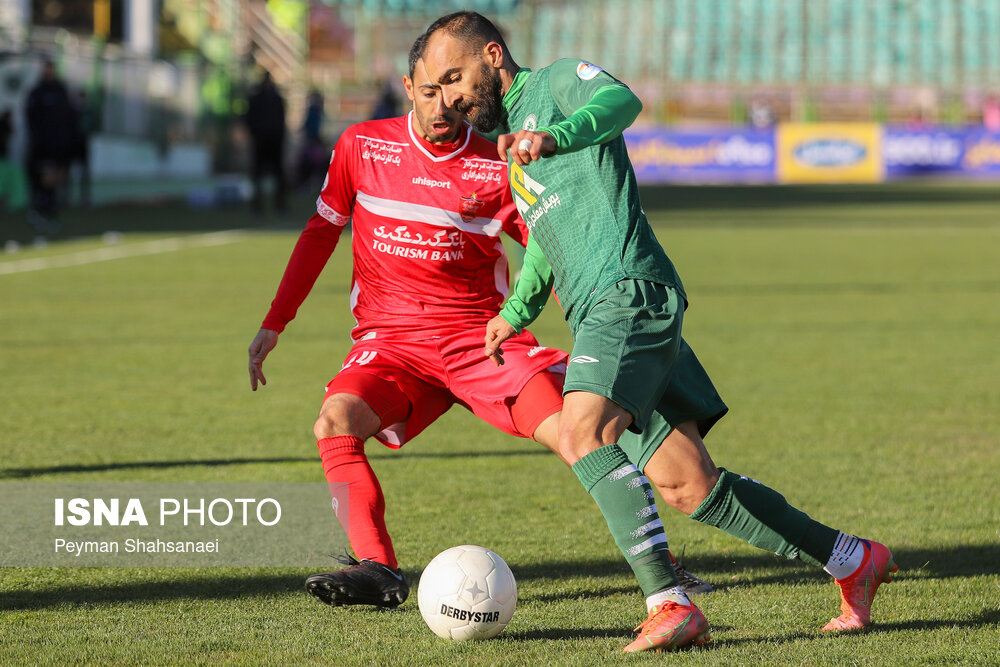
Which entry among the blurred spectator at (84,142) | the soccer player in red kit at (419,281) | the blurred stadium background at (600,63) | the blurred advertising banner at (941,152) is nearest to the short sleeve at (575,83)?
the soccer player in red kit at (419,281)

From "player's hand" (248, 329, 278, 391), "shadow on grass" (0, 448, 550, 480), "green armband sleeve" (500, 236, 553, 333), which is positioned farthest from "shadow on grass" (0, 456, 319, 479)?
"green armband sleeve" (500, 236, 553, 333)

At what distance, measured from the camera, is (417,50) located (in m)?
3.87

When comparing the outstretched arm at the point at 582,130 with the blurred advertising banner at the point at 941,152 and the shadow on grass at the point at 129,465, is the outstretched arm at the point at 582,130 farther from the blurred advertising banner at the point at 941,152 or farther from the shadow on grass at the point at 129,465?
the blurred advertising banner at the point at 941,152

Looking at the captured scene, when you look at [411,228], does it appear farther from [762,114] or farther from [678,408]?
[762,114]

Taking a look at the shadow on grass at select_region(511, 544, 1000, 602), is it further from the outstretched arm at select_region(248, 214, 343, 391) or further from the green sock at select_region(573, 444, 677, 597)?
the outstretched arm at select_region(248, 214, 343, 391)

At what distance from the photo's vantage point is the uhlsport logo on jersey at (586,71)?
3.54m

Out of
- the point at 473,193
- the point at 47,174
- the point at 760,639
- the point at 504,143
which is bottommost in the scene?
the point at 47,174

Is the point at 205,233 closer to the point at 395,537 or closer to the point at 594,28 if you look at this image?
the point at 395,537

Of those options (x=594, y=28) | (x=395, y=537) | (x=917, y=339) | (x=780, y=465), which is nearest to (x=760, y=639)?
(x=395, y=537)

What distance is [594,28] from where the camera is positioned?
42656 mm

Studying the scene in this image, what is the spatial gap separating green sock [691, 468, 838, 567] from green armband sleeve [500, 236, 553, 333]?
70 centimetres

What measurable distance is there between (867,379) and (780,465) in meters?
2.66

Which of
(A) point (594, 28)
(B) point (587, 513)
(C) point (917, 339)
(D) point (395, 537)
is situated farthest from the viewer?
(A) point (594, 28)

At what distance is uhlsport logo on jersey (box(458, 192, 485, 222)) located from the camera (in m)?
4.40
